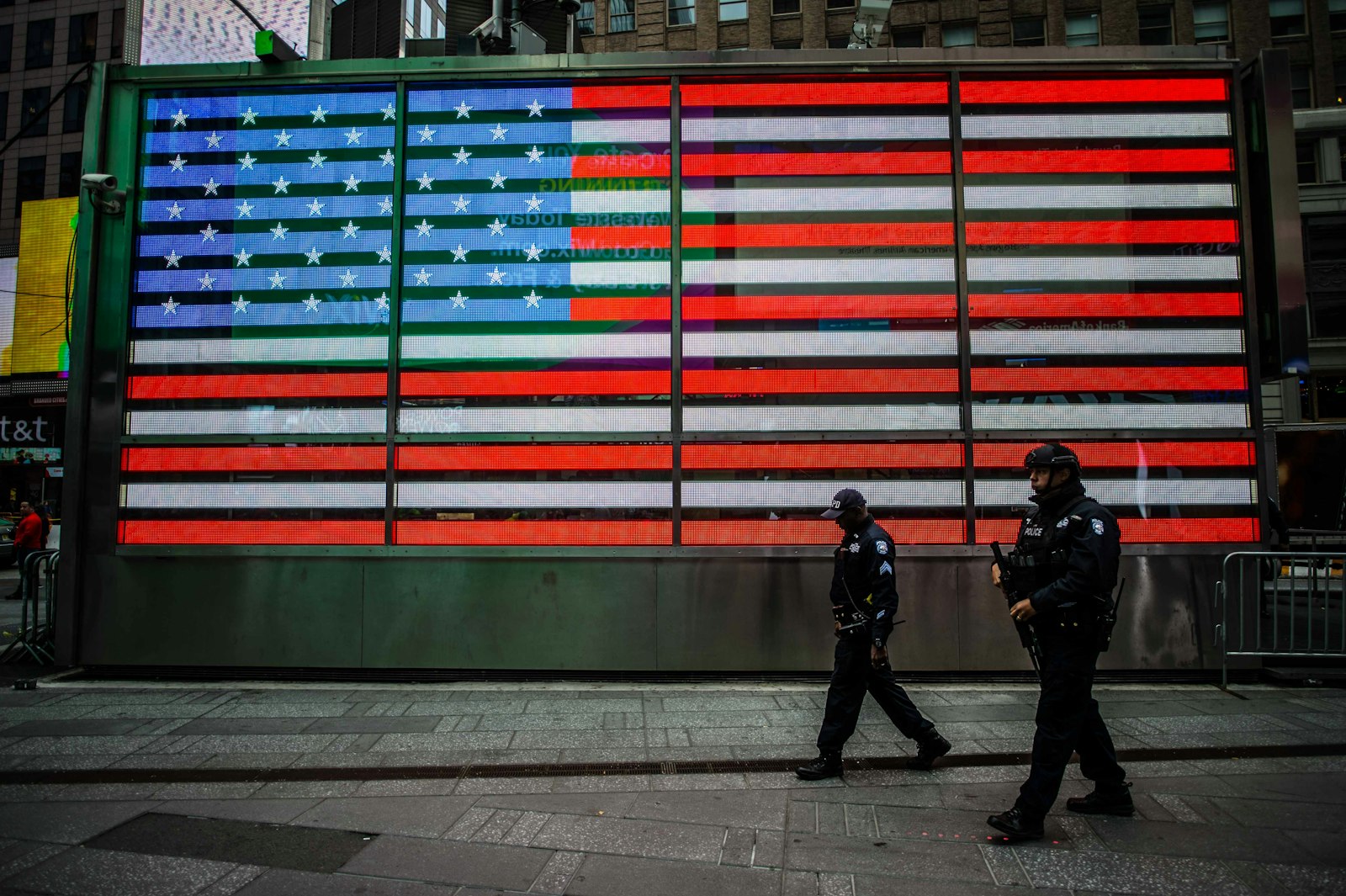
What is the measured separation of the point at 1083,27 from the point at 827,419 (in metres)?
30.9

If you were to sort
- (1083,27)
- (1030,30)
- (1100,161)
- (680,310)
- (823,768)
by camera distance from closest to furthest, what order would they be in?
(823,768) < (680,310) < (1100,161) < (1083,27) < (1030,30)

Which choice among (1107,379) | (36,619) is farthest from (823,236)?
(36,619)

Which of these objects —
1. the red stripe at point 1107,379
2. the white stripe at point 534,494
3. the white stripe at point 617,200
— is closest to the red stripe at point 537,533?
the white stripe at point 534,494

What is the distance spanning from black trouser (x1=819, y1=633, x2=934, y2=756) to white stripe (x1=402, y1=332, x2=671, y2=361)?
12.7 feet

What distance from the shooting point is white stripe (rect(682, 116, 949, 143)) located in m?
8.48

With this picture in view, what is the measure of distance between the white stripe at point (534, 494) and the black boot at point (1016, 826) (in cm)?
439

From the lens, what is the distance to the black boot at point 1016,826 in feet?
14.2

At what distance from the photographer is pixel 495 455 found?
8180mm

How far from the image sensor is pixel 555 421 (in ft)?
26.8

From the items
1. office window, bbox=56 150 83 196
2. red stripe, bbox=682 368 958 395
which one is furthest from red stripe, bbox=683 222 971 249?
office window, bbox=56 150 83 196

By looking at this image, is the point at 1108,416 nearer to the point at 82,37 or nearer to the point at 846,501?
the point at 846,501

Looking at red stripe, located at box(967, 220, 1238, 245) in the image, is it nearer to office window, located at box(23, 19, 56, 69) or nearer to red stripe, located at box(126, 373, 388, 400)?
red stripe, located at box(126, 373, 388, 400)

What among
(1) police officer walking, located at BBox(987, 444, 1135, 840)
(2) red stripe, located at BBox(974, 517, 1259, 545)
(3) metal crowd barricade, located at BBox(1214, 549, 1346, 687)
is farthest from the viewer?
(2) red stripe, located at BBox(974, 517, 1259, 545)

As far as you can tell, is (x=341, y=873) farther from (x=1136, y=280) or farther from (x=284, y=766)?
(x=1136, y=280)
